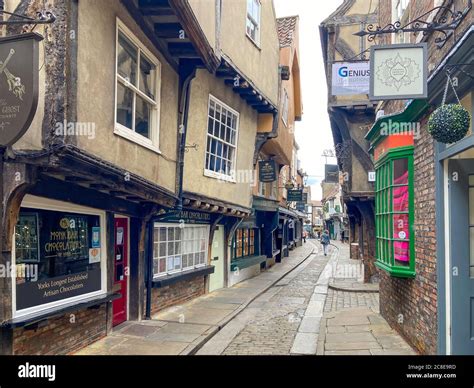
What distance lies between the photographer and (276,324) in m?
9.53

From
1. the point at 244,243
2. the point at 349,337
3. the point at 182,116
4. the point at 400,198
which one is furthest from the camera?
the point at 244,243

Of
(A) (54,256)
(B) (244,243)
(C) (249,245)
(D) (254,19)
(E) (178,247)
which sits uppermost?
(D) (254,19)

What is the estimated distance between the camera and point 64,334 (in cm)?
646

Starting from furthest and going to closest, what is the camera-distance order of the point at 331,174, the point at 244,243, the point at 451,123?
the point at 331,174, the point at 244,243, the point at 451,123

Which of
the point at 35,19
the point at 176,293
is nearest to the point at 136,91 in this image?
the point at 35,19

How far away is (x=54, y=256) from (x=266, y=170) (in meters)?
10.9

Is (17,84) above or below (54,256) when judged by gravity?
above

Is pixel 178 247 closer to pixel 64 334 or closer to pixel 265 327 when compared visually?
pixel 265 327

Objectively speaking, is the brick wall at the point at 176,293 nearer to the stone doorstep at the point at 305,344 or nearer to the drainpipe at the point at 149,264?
the drainpipe at the point at 149,264

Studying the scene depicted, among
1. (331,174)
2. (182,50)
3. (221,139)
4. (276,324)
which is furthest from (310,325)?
(331,174)

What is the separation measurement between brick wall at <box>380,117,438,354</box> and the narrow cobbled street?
52cm

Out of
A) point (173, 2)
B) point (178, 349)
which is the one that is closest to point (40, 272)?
point (178, 349)

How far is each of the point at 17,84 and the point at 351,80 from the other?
7815mm

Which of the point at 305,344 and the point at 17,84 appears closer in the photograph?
the point at 17,84
